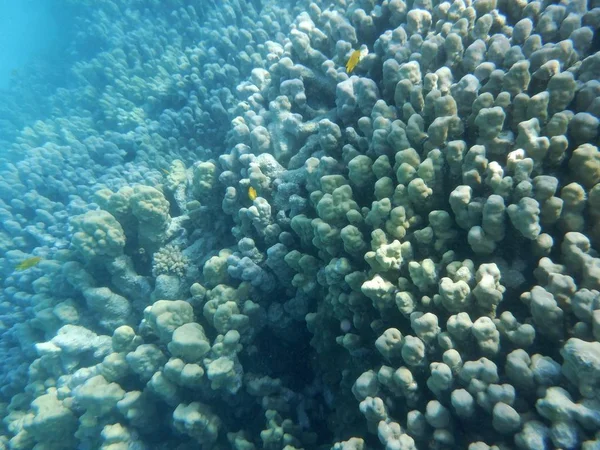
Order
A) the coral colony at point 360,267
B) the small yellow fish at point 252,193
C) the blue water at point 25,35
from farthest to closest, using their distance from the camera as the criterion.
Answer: the blue water at point 25,35, the small yellow fish at point 252,193, the coral colony at point 360,267

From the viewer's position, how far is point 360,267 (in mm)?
2953

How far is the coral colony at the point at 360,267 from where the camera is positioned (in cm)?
200

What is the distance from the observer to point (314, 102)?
4.61m

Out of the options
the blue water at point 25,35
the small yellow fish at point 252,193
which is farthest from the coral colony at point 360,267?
the blue water at point 25,35

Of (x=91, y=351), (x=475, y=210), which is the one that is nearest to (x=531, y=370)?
(x=475, y=210)

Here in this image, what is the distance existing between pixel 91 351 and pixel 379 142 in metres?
4.52

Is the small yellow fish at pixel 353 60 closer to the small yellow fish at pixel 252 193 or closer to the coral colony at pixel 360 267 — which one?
the coral colony at pixel 360 267

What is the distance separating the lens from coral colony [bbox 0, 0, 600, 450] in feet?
6.57

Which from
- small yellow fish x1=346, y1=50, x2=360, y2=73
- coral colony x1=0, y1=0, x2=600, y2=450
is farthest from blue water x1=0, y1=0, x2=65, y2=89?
small yellow fish x1=346, y1=50, x2=360, y2=73

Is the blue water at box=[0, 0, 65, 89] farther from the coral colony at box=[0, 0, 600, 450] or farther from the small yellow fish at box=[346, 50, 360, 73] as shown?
the small yellow fish at box=[346, 50, 360, 73]

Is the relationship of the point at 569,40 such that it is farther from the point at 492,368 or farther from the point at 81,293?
the point at 81,293

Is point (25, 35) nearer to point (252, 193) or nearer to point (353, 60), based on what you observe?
point (252, 193)

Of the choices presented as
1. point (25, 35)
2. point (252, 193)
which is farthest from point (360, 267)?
point (25, 35)

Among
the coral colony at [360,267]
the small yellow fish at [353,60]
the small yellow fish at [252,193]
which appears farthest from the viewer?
the small yellow fish at [252,193]
